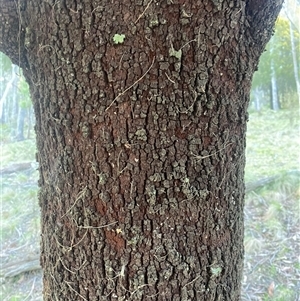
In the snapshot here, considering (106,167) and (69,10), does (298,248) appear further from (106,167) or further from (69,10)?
(69,10)

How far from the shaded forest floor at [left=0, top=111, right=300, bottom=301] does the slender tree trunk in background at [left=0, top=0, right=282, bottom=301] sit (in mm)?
1639

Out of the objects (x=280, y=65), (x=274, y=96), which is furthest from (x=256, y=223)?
(x=274, y=96)

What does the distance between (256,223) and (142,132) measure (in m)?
2.33

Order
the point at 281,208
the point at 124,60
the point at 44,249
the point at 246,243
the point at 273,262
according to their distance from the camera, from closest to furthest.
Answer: the point at 124,60 → the point at 44,249 → the point at 273,262 → the point at 246,243 → the point at 281,208

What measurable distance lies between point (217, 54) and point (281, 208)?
243 cm

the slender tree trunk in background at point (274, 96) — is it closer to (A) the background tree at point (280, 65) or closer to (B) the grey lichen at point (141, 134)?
(A) the background tree at point (280, 65)

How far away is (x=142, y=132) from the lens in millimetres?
802

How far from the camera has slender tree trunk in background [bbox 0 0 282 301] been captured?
0.78 metres

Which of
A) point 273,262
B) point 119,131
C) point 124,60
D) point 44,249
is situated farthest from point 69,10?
point 273,262

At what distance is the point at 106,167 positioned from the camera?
2.71 ft

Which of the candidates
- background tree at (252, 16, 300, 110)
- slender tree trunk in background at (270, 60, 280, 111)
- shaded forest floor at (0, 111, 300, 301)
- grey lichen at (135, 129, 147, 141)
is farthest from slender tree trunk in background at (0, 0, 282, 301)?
slender tree trunk in background at (270, 60, 280, 111)

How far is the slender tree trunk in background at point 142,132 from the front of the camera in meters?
0.78

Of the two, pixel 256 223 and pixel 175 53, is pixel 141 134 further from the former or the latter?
pixel 256 223

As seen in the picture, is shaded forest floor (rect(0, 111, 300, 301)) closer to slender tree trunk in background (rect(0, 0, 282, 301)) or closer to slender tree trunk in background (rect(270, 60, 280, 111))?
slender tree trunk in background (rect(270, 60, 280, 111))
